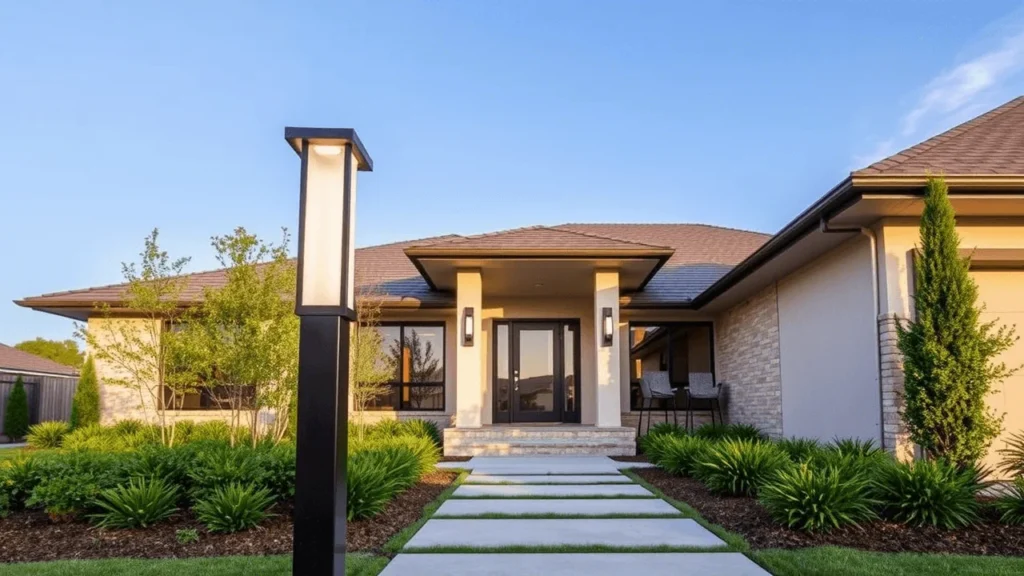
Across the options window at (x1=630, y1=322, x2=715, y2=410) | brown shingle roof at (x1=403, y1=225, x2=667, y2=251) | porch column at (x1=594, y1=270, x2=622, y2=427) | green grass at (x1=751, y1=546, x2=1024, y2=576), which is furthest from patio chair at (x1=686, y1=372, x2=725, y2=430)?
green grass at (x1=751, y1=546, x2=1024, y2=576)

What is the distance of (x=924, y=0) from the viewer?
10.7 meters

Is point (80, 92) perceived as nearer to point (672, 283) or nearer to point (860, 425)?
point (672, 283)

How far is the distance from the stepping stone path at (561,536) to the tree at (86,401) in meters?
9.35

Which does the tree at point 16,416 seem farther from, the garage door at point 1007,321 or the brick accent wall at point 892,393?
the garage door at point 1007,321

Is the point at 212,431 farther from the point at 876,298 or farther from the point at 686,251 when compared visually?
the point at 686,251

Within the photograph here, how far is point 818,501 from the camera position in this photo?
4.75 meters

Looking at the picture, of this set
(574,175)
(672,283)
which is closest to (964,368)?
(672,283)

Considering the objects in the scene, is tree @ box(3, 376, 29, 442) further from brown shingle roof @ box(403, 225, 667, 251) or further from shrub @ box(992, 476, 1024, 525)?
shrub @ box(992, 476, 1024, 525)

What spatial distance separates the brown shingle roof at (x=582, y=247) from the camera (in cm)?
1130

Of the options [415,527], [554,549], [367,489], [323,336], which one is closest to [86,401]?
[367,489]

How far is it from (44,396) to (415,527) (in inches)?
719

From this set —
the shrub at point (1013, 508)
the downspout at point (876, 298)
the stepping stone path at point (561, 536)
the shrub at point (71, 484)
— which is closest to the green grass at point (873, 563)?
the stepping stone path at point (561, 536)

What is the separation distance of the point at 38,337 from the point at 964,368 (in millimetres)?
54228

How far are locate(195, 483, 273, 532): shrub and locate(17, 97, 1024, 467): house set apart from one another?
19.2ft
